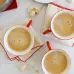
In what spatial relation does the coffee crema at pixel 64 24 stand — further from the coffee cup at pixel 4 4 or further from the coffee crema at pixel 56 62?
the coffee cup at pixel 4 4

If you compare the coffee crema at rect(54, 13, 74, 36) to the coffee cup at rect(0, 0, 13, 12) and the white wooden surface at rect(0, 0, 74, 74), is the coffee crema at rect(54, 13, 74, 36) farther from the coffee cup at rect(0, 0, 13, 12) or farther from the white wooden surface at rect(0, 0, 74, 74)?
the coffee cup at rect(0, 0, 13, 12)

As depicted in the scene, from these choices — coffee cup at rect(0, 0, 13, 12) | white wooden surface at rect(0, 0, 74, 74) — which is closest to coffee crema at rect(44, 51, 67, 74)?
white wooden surface at rect(0, 0, 74, 74)

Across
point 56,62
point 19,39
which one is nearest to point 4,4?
point 19,39

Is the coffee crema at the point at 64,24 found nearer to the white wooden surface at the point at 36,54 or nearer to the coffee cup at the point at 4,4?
the white wooden surface at the point at 36,54

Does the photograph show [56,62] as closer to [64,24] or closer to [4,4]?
[64,24]

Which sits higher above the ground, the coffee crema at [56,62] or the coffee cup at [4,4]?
the coffee cup at [4,4]

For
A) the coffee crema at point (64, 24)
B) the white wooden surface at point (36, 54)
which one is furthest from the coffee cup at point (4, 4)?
the coffee crema at point (64, 24)

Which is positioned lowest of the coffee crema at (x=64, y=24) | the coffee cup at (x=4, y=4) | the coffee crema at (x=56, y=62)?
the coffee crema at (x=56, y=62)
